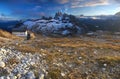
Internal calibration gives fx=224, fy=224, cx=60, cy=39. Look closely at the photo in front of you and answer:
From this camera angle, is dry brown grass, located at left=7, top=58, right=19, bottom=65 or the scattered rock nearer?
the scattered rock

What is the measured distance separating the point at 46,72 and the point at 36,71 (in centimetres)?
93

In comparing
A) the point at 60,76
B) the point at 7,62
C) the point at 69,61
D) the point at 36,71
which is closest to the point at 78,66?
the point at 69,61

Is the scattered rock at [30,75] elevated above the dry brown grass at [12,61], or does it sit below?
below

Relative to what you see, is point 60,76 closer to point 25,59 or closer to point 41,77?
point 41,77

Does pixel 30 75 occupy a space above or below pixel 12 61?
below

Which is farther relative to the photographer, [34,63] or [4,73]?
[34,63]

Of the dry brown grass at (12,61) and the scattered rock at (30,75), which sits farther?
the dry brown grass at (12,61)

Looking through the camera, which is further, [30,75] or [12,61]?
[12,61]

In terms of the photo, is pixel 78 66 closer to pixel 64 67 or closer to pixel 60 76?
pixel 64 67

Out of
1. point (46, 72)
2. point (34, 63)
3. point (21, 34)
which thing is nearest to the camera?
point (46, 72)

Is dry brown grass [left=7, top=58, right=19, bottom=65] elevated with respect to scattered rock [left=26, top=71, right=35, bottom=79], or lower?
elevated

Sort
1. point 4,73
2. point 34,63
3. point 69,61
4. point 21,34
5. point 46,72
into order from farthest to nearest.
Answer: point 21,34
point 69,61
point 34,63
point 46,72
point 4,73

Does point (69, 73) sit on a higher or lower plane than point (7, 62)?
lower

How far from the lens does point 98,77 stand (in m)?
21.6
